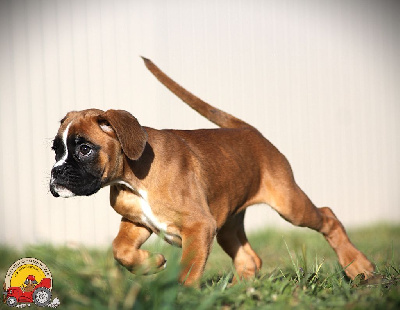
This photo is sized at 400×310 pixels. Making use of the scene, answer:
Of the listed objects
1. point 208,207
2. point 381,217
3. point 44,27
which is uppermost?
→ point 44,27

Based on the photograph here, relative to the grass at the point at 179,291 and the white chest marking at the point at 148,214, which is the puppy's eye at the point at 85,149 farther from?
the grass at the point at 179,291

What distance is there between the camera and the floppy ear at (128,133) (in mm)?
3535

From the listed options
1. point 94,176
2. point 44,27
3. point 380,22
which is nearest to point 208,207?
point 94,176

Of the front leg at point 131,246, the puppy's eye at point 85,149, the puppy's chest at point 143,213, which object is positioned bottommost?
the front leg at point 131,246

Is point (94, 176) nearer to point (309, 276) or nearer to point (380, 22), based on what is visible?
point (309, 276)

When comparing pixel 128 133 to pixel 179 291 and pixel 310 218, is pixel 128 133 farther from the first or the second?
pixel 310 218

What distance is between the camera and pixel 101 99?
7.82 metres

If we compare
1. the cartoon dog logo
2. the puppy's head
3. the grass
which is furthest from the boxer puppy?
the cartoon dog logo

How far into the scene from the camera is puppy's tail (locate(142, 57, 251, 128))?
4723 mm

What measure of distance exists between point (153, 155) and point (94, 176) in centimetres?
44

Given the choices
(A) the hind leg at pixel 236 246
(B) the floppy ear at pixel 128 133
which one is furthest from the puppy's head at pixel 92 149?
(A) the hind leg at pixel 236 246

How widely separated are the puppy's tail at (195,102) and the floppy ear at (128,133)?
3.83 ft

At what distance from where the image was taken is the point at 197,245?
11.8 ft

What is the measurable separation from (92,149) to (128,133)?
27 cm
